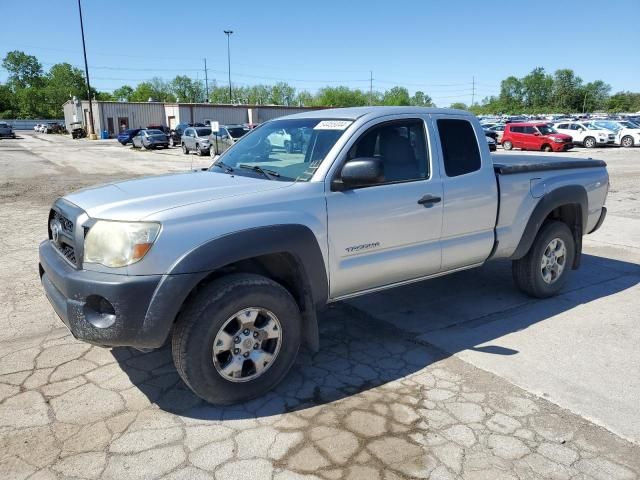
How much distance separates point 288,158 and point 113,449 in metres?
2.22

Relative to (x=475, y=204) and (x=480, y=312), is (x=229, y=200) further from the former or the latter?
(x=480, y=312)

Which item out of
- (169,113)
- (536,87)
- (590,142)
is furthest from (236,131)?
(536,87)

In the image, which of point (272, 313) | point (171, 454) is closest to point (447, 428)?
point (272, 313)

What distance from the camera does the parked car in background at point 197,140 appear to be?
2859 centimetres

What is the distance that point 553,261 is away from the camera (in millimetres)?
5152

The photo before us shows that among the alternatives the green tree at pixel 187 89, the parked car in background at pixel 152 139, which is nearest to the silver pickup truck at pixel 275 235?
the parked car in background at pixel 152 139

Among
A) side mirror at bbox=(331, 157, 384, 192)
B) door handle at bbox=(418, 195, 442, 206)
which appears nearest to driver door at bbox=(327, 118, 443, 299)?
door handle at bbox=(418, 195, 442, 206)

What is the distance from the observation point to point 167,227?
2859 millimetres

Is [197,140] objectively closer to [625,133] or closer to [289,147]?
[625,133]

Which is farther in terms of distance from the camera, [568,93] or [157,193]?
[568,93]

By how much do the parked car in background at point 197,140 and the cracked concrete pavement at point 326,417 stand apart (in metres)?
25.0

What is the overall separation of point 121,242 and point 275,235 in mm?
→ 892

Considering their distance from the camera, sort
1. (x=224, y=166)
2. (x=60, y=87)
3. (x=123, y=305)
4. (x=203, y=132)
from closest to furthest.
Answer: (x=123, y=305) < (x=224, y=166) < (x=203, y=132) < (x=60, y=87)

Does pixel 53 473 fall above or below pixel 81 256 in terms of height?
below
